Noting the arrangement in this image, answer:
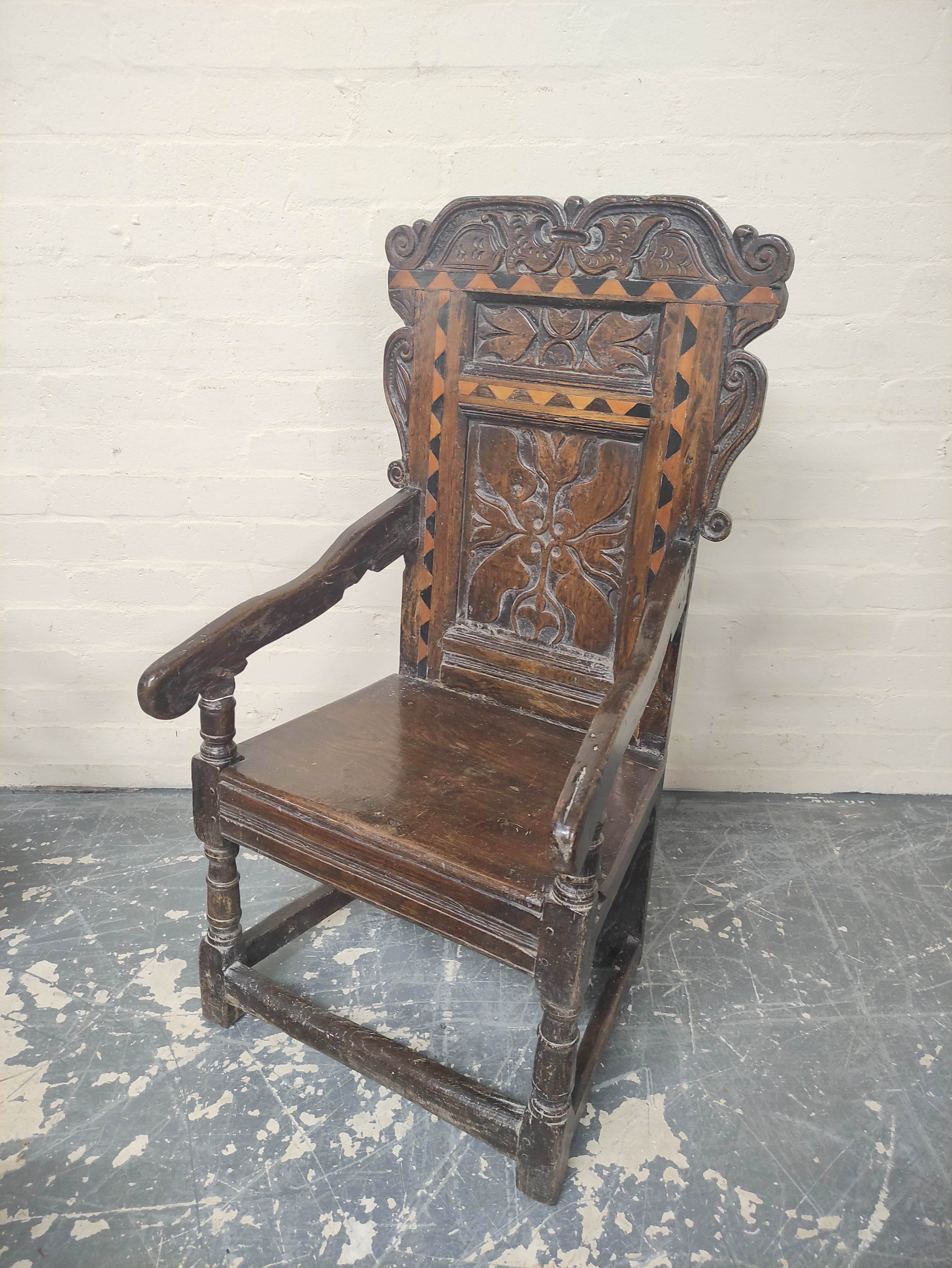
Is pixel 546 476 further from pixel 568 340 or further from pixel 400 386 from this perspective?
pixel 400 386

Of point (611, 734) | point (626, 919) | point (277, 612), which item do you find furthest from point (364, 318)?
point (626, 919)

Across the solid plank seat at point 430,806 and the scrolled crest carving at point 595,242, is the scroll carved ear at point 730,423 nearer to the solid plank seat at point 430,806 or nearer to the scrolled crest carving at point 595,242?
the scrolled crest carving at point 595,242

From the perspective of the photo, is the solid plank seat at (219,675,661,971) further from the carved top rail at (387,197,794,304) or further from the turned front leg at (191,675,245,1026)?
the carved top rail at (387,197,794,304)

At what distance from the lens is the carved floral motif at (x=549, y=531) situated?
170 cm

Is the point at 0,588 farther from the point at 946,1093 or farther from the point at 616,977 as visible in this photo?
the point at 946,1093

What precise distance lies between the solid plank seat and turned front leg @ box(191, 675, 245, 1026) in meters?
0.04

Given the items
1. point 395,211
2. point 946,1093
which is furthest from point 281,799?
point 395,211

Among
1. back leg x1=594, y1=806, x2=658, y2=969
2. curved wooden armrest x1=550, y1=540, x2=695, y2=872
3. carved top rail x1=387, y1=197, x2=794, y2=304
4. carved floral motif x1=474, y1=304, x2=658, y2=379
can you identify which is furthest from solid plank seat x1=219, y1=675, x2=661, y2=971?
carved top rail x1=387, y1=197, x2=794, y2=304

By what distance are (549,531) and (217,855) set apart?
0.89 meters

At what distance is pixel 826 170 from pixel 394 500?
1.33 metres

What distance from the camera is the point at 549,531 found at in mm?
1764

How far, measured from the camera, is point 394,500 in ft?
5.96

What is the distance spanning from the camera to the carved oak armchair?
1.38 m

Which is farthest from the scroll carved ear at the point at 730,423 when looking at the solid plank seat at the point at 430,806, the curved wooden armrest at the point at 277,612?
the curved wooden armrest at the point at 277,612
